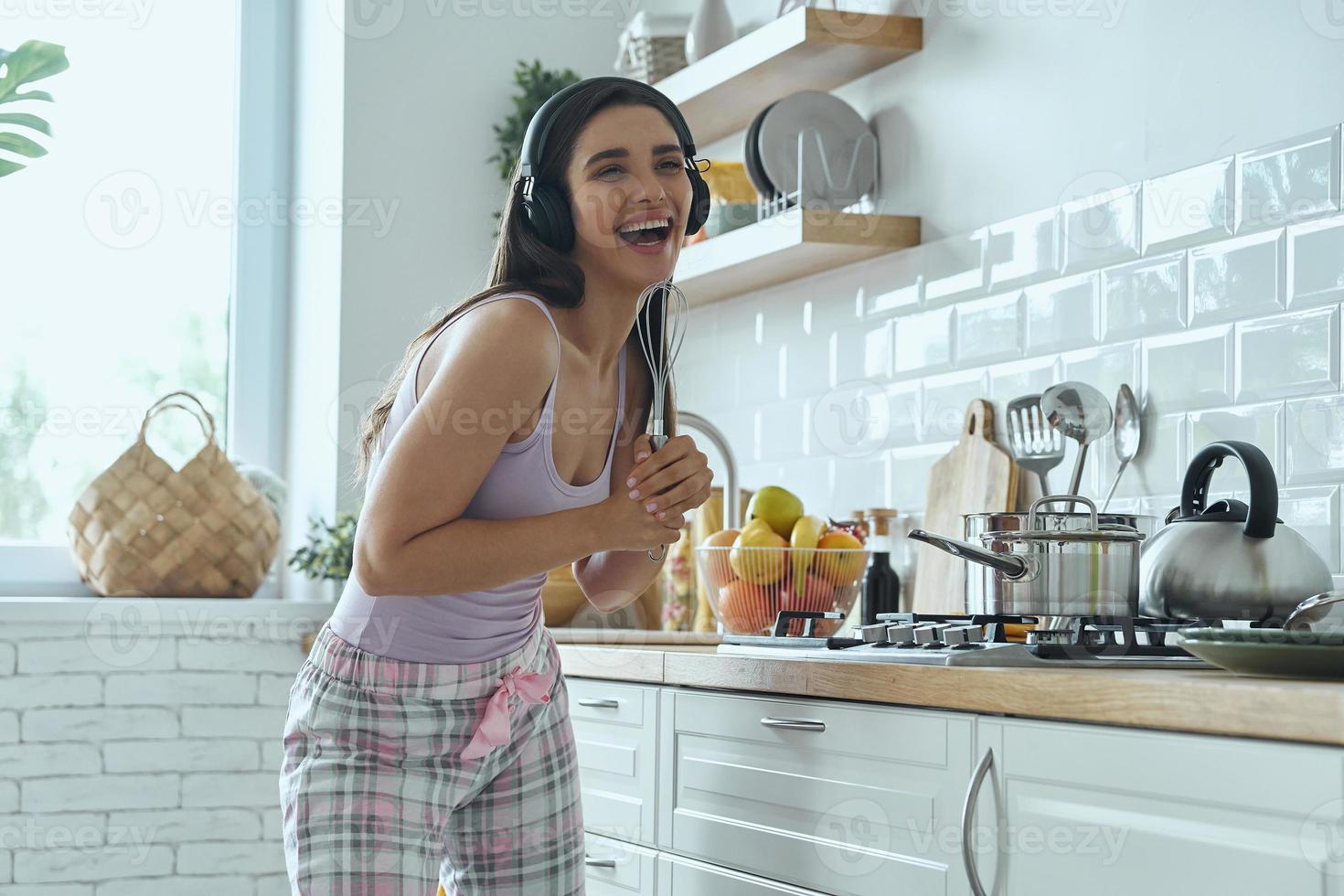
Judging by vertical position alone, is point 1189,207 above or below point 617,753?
above

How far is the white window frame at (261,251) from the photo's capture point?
3379 millimetres

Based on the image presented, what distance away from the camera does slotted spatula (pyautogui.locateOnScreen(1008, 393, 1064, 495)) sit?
6.56ft

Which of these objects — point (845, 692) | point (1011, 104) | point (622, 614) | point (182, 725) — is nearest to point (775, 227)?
point (1011, 104)

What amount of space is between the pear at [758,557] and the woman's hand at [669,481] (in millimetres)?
698

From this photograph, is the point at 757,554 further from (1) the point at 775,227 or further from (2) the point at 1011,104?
(2) the point at 1011,104

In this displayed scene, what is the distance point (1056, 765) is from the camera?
1191 mm

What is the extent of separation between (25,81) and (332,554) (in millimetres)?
1164

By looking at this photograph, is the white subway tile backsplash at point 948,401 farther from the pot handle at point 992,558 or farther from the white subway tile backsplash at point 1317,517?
the pot handle at point 992,558

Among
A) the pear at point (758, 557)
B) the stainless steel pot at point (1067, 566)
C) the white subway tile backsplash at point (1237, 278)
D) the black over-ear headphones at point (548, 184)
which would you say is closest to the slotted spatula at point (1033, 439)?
the white subway tile backsplash at point (1237, 278)

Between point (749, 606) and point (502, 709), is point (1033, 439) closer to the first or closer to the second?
point (749, 606)

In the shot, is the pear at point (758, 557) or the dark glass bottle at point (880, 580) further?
the dark glass bottle at point (880, 580)

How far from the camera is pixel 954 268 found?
7.32 feet

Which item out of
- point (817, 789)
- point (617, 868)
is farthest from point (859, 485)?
point (817, 789)

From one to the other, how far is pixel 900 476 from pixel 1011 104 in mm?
639
